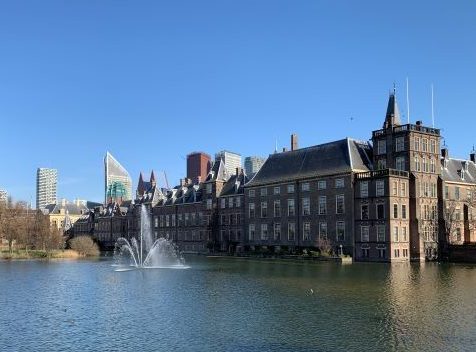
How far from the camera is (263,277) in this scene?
52.6m

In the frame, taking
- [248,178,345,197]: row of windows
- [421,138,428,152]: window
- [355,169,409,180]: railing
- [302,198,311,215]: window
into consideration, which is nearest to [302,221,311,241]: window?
[302,198,311,215]: window

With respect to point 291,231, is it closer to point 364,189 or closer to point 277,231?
point 277,231

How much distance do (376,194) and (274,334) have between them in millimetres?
56716

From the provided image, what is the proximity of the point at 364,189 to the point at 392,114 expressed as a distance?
12.4m

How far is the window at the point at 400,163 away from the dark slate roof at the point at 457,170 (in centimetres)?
851

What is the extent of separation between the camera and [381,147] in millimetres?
83312

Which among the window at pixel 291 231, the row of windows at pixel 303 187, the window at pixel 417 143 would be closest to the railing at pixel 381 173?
the row of windows at pixel 303 187

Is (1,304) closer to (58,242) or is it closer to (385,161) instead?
(385,161)

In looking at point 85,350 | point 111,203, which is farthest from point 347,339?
point 111,203

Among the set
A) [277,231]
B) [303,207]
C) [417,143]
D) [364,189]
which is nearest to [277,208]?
[277,231]

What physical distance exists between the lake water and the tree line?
50209 mm

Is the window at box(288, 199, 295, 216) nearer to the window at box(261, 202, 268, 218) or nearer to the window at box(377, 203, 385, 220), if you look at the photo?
the window at box(261, 202, 268, 218)

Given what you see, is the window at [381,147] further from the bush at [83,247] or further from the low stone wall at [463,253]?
the bush at [83,247]

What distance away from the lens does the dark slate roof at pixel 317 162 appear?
8500 centimetres
